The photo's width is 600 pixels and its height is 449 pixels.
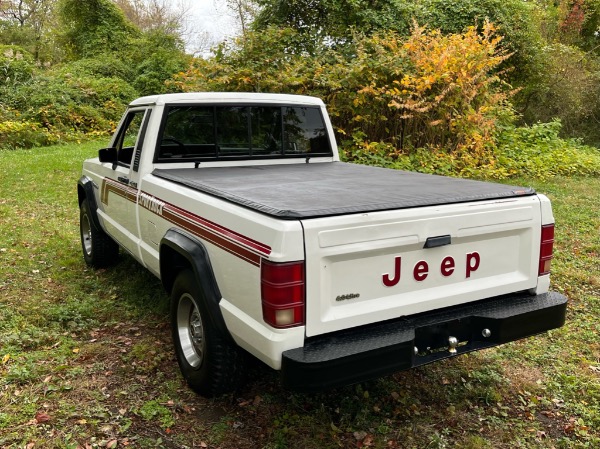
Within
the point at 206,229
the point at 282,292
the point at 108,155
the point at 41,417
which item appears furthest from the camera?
the point at 108,155

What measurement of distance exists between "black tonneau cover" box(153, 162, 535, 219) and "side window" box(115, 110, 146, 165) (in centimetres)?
81

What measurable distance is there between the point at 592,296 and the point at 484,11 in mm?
11433

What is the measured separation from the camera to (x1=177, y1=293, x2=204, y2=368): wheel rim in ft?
11.1

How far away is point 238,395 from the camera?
3.50 metres

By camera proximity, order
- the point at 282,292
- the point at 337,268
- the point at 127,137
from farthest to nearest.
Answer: the point at 127,137
the point at 337,268
the point at 282,292

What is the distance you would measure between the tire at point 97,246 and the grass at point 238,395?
489 mm

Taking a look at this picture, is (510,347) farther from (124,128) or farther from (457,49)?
(457,49)

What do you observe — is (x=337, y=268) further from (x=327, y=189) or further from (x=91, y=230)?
(x=91, y=230)

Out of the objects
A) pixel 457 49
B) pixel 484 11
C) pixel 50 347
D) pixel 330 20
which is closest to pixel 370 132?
pixel 457 49

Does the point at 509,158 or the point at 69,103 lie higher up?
the point at 69,103

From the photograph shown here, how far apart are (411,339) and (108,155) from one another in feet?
10.5

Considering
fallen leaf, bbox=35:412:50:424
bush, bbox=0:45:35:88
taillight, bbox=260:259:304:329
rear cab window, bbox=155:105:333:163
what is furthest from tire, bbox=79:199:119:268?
bush, bbox=0:45:35:88

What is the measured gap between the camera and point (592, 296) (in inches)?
203

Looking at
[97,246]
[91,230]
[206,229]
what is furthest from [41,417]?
[91,230]
